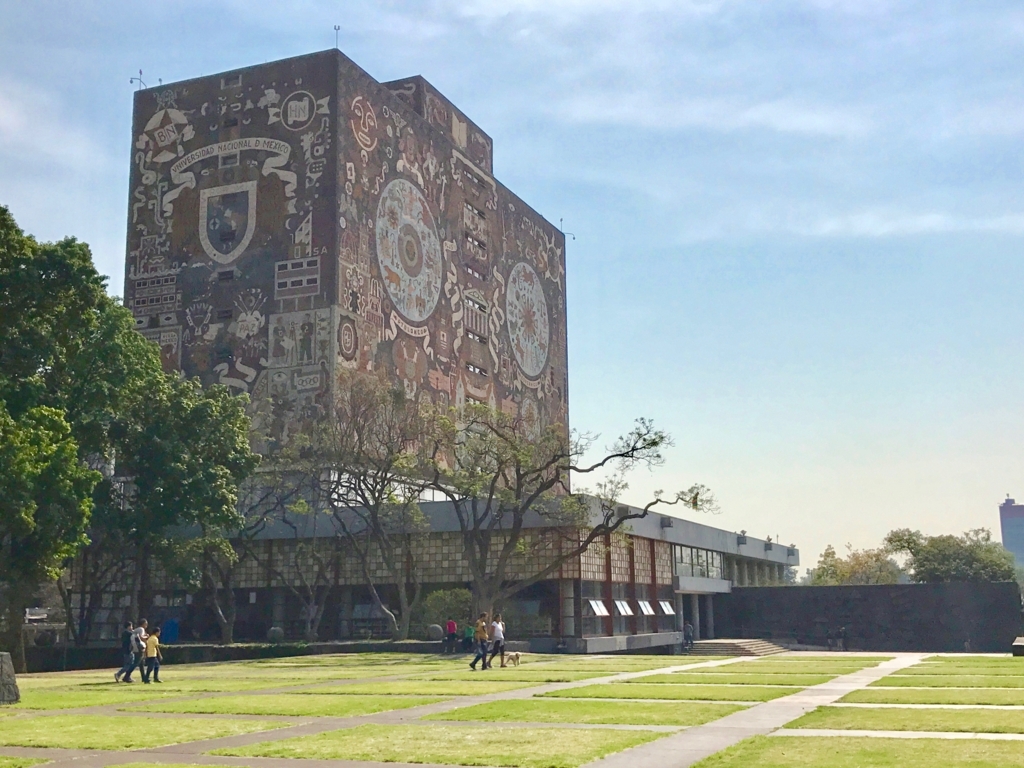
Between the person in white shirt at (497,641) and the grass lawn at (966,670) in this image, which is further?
the person in white shirt at (497,641)

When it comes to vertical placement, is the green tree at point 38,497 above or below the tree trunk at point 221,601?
above

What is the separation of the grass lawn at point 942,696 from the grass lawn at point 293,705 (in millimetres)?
8664

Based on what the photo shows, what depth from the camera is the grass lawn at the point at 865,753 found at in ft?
41.9

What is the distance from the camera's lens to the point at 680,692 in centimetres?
2369

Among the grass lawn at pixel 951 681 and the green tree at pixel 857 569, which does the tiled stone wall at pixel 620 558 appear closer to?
the grass lawn at pixel 951 681

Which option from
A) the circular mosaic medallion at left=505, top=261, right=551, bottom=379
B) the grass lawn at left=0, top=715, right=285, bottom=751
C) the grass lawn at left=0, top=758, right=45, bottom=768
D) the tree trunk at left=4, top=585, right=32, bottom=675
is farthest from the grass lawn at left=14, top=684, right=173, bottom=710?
the circular mosaic medallion at left=505, top=261, right=551, bottom=379

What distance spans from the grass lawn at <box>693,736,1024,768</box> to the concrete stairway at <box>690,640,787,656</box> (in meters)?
44.7

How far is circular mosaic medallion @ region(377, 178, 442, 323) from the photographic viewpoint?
69188 millimetres

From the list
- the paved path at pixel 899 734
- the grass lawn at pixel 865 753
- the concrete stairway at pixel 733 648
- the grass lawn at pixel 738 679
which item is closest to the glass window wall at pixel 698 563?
the concrete stairway at pixel 733 648

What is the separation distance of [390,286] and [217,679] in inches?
1655

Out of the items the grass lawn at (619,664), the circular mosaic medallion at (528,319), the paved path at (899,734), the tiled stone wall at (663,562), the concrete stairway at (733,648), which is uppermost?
the circular mosaic medallion at (528,319)

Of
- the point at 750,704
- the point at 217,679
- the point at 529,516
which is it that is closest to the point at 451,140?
the point at 529,516

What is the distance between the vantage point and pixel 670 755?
45.6 feet

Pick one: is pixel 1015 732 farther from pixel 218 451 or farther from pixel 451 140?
pixel 451 140
